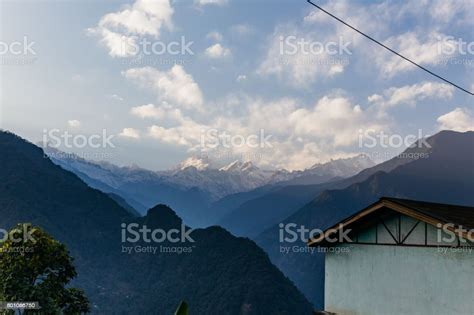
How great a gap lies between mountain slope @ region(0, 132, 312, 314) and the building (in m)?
84.1

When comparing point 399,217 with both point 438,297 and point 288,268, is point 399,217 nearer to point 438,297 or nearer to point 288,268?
point 438,297

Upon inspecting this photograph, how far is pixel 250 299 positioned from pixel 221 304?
268 inches

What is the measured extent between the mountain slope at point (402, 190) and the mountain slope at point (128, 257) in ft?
193

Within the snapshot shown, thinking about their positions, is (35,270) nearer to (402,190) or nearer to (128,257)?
(128,257)

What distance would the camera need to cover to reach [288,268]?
Answer: 17800 cm

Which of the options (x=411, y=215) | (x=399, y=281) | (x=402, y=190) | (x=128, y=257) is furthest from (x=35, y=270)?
(x=402, y=190)

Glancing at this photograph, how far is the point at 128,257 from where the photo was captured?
391ft

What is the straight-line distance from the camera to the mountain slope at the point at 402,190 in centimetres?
16262

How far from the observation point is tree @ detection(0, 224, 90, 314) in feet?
49.9

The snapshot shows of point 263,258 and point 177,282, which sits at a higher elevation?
point 263,258

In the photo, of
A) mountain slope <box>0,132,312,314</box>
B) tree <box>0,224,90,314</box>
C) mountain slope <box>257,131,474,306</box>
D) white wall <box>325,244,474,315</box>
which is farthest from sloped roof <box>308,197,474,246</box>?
mountain slope <box>257,131,474,306</box>

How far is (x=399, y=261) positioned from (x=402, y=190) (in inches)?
6690

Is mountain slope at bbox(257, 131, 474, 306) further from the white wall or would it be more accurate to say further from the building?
the building

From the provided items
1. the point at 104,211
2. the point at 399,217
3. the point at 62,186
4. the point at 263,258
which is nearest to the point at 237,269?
the point at 263,258
